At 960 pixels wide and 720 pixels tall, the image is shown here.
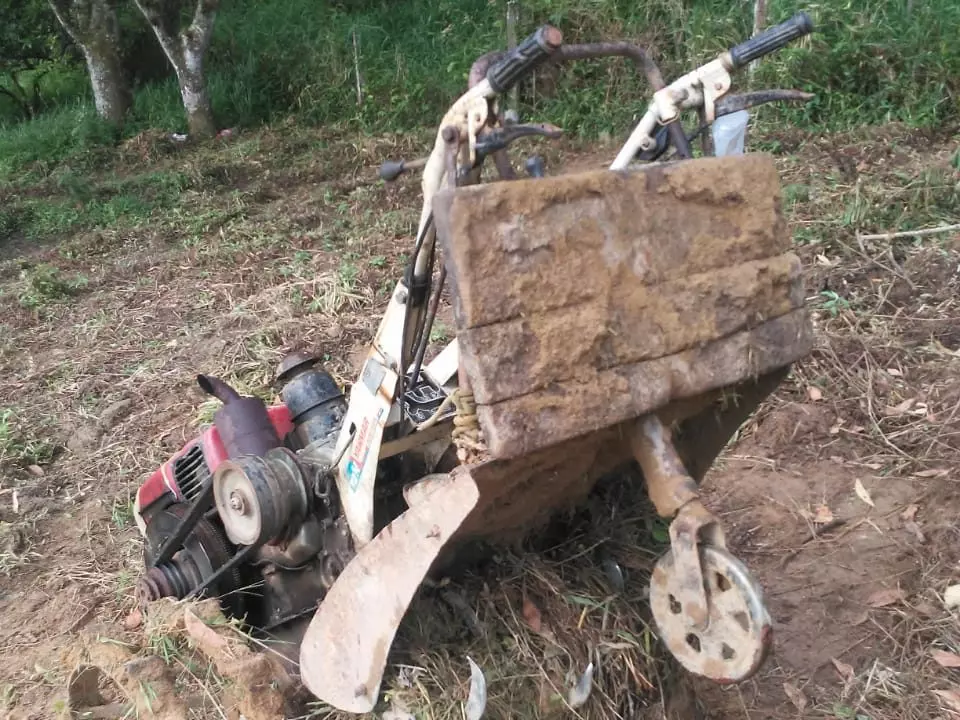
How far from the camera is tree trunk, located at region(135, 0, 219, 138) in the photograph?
33.2 ft

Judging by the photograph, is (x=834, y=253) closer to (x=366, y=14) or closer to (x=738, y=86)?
(x=738, y=86)

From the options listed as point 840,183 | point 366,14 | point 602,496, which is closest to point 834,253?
point 840,183

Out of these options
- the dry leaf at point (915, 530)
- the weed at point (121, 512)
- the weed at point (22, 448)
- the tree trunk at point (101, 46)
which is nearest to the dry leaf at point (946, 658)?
the dry leaf at point (915, 530)

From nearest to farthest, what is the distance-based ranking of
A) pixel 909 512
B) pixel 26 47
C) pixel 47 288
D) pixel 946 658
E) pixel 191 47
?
1. pixel 946 658
2. pixel 909 512
3. pixel 47 288
4. pixel 191 47
5. pixel 26 47

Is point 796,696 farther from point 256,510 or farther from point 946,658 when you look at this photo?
point 256,510

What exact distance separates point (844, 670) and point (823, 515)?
872 millimetres

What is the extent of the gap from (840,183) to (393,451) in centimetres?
463

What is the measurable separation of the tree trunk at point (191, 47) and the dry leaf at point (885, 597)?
9348mm

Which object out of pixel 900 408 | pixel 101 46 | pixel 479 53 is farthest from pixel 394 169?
pixel 101 46

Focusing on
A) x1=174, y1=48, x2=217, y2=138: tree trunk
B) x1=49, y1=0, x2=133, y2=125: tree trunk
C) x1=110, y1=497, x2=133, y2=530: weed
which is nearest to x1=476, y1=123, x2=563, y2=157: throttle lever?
x1=110, y1=497, x2=133, y2=530: weed

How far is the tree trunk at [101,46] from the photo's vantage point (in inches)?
429

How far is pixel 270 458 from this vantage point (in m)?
2.56

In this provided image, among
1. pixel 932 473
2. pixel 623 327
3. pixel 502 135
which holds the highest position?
pixel 502 135

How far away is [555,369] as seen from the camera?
1740mm
